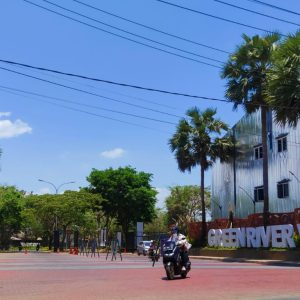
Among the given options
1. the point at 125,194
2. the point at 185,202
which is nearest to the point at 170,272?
the point at 125,194

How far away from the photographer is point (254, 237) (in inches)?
1404

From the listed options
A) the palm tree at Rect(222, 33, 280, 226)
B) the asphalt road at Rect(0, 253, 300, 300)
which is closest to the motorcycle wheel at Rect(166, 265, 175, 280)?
the asphalt road at Rect(0, 253, 300, 300)

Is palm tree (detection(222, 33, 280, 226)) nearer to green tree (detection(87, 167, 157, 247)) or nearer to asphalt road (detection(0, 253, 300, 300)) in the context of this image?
asphalt road (detection(0, 253, 300, 300))

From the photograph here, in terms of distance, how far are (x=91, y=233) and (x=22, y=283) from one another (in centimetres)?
6675

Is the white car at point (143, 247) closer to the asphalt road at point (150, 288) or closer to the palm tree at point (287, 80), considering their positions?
the palm tree at point (287, 80)

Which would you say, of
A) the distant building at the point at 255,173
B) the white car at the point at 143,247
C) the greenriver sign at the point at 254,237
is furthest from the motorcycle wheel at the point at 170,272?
the white car at the point at 143,247

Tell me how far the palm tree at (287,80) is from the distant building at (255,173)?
1289cm

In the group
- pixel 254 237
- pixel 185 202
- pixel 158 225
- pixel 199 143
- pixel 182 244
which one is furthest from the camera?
pixel 158 225

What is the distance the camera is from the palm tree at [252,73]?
35719 mm

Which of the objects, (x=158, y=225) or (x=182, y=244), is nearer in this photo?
(x=182, y=244)

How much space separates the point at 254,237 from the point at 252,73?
35.6 feet

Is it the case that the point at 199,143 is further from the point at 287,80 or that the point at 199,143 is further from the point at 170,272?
the point at 170,272

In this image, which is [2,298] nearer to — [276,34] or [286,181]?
[276,34]

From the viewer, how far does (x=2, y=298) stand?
12.8 meters
